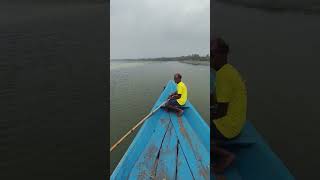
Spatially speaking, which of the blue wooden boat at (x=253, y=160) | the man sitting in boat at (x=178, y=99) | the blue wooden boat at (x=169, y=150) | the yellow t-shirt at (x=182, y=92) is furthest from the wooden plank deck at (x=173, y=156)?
the blue wooden boat at (x=253, y=160)

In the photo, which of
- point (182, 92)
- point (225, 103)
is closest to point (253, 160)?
point (225, 103)

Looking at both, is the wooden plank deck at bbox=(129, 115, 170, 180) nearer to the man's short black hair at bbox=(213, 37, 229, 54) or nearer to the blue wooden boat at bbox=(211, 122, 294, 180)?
the blue wooden boat at bbox=(211, 122, 294, 180)

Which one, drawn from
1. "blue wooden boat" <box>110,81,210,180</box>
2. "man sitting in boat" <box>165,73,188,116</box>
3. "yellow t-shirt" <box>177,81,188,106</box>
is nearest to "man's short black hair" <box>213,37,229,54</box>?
"blue wooden boat" <box>110,81,210,180</box>

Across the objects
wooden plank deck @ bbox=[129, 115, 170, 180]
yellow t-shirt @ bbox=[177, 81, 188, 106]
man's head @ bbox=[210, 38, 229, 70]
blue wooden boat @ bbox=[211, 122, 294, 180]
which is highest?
man's head @ bbox=[210, 38, 229, 70]

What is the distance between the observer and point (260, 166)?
1.42 meters

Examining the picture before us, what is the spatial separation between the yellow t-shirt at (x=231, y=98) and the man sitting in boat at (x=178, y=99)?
238cm

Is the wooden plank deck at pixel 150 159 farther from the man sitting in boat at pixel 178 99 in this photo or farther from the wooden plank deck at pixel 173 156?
the man sitting in boat at pixel 178 99

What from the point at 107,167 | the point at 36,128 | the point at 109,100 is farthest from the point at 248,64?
the point at 36,128

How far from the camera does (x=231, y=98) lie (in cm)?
139

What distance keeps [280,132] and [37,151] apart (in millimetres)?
989

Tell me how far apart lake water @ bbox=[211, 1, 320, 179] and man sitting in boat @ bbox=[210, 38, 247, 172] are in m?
0.03

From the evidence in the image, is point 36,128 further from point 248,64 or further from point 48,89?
point 248,64

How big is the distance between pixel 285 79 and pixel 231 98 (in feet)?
0.79

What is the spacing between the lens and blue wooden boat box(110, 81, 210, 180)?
8.29 feet
